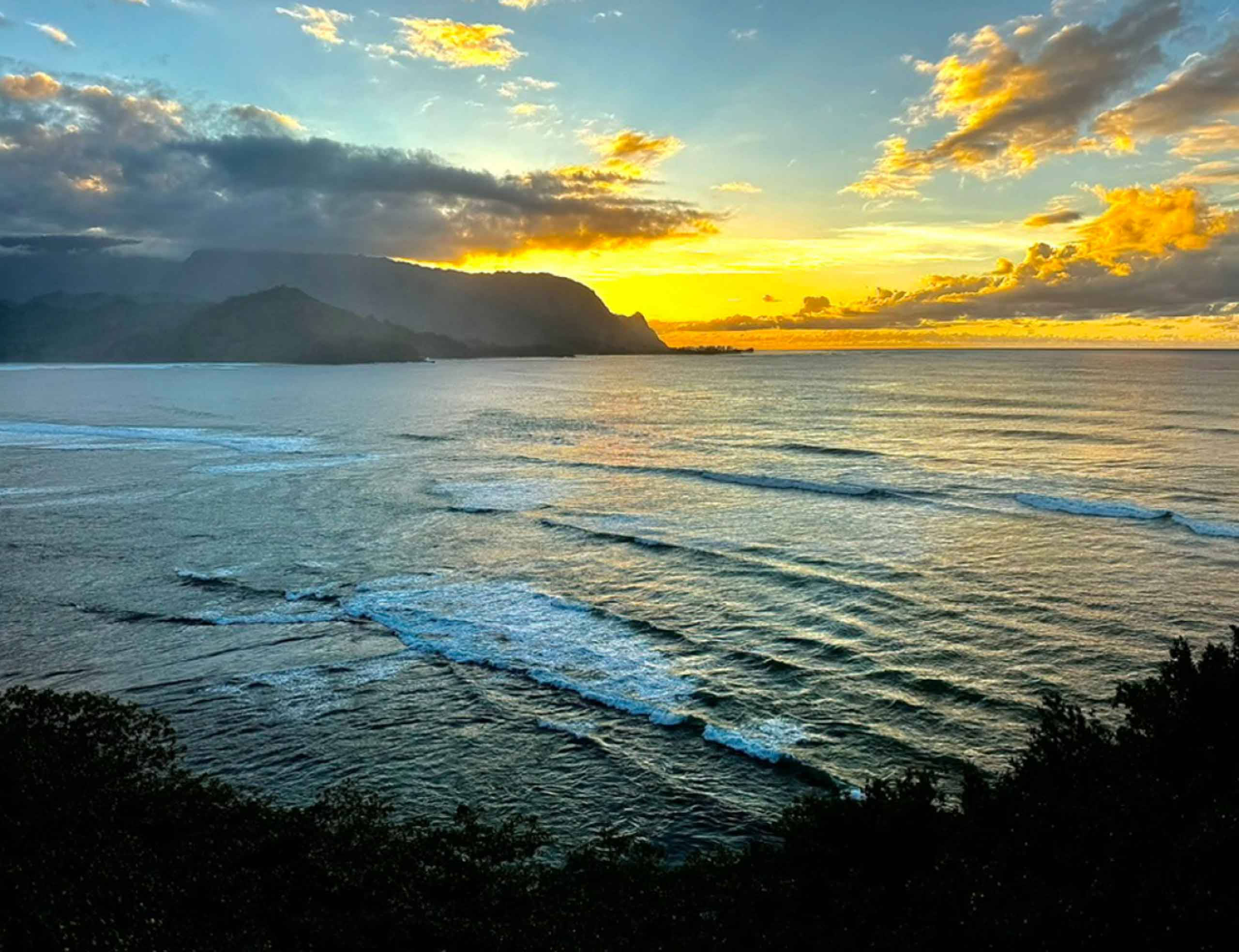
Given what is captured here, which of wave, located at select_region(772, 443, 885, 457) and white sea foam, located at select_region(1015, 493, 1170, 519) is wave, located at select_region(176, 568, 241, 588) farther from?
wave, located at select_region(772, 443, 885, 457)

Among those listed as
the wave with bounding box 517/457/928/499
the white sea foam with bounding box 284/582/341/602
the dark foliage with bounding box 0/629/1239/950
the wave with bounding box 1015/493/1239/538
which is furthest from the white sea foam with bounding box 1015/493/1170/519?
the white sea foam with bounding box 284/582/341/602

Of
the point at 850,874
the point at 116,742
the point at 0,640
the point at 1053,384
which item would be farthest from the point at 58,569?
the point at 1053,384

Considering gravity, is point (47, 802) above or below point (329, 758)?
above

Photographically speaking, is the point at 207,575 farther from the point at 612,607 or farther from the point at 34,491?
the point at 34,491

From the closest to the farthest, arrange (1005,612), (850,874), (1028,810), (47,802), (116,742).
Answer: (850,874) → (1028,810) → (47,802) → (116,742) → (1005,612)

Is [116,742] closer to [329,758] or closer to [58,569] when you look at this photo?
[329,758]

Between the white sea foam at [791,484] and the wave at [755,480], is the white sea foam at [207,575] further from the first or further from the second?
the white sea foam at [791,484]

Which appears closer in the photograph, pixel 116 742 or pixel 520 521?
pixel 116 742
